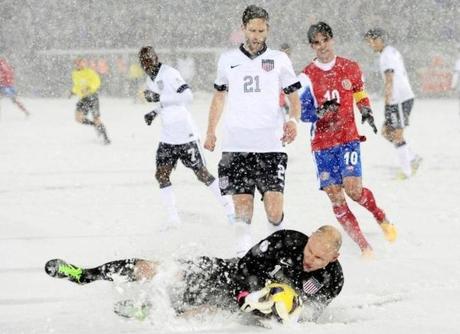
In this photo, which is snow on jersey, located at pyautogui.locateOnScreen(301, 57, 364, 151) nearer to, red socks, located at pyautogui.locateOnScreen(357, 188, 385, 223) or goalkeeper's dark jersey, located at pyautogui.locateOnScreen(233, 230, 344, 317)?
red socks, located at pyautogui.locateOnScreen(357, 188, 385, 223)

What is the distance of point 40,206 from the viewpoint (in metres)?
9.85

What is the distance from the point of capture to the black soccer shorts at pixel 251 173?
6.33 metres

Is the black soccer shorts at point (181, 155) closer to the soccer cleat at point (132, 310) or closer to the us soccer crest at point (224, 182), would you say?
the us soccer crest at point (224, 182)

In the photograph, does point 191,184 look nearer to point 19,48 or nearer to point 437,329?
point 437,329

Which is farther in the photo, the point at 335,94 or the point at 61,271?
the point at 335,94

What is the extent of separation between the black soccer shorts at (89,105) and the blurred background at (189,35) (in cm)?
1194

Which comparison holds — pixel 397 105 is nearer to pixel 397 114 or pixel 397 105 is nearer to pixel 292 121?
pixel 397 114

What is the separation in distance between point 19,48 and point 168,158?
24465 mm

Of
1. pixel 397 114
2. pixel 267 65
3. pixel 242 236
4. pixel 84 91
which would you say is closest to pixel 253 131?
pixel 267 65

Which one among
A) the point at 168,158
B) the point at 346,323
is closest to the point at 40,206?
the point at 168,158

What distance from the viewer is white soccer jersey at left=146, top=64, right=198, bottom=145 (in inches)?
337

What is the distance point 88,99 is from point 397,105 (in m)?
6.87

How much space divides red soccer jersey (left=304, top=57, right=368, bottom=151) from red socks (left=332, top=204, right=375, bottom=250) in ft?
1.88

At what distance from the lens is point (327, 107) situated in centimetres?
687
